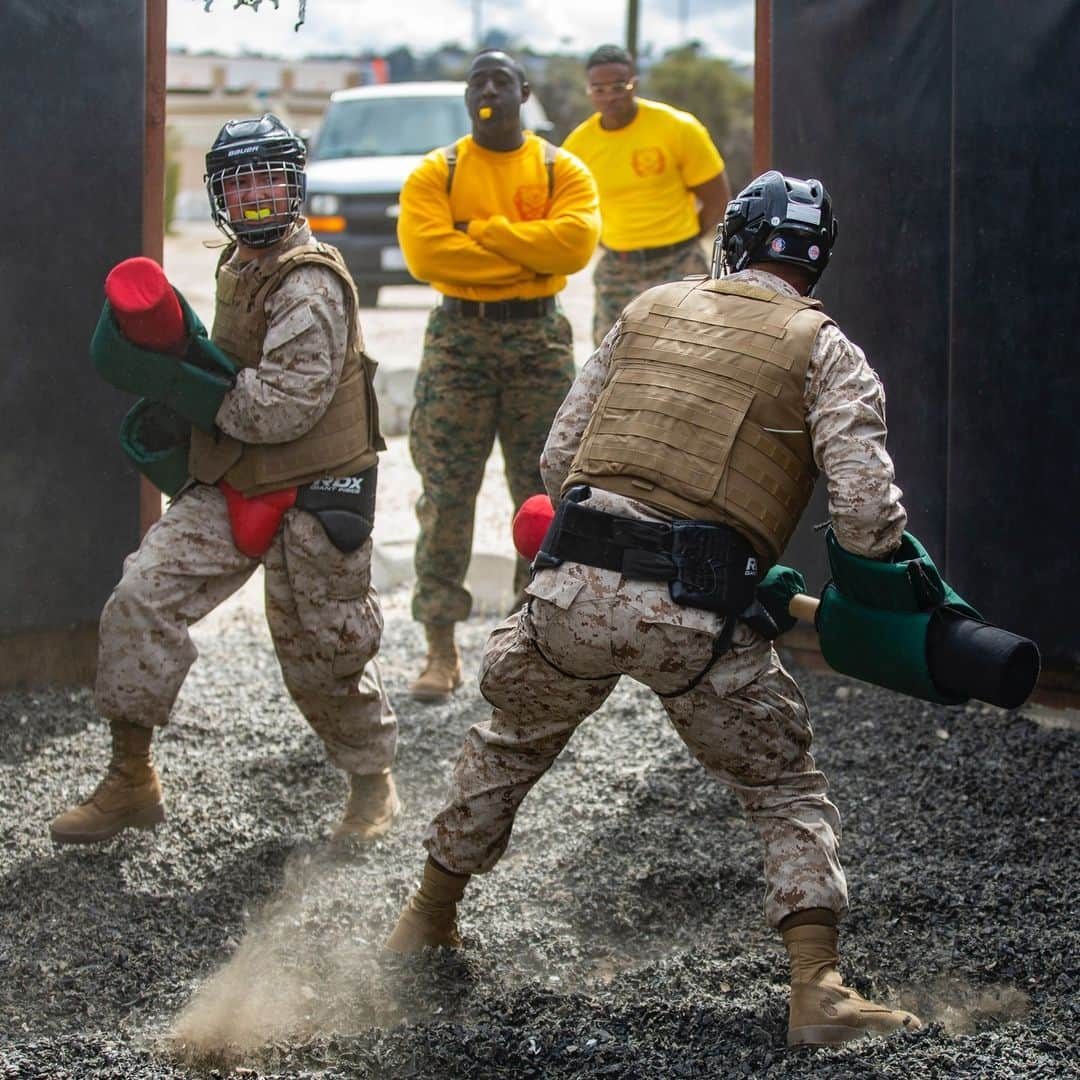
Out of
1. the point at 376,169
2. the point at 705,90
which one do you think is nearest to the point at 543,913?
the point at 376,169

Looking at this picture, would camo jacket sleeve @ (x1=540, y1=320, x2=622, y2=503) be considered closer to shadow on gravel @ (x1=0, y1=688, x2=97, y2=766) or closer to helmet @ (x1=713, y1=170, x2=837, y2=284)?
helmet @ (x1=713, y1=170, x2=837, y2=284)

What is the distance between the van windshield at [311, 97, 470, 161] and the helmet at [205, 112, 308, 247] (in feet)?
34.5

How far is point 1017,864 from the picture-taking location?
14.3 ft

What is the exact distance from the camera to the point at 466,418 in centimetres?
602

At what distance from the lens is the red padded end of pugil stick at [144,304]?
162 inches

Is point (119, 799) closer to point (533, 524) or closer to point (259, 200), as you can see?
point (533, 524)

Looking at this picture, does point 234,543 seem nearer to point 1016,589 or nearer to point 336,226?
point 1016,589

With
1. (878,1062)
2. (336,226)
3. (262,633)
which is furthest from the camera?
(336,226)

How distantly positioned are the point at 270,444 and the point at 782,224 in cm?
163

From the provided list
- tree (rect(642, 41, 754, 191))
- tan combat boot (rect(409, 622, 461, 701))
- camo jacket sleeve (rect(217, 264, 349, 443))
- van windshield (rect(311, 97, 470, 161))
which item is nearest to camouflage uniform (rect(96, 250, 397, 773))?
camo jacket sleeve (rect(217, 264, 349, 443))

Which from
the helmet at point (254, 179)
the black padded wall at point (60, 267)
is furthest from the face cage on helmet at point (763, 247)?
the black padded wall at point (60, 267)

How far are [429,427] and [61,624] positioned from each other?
156 cm

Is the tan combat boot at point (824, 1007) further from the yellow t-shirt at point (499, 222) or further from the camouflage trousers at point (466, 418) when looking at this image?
the yellow t-shirt at point (499, 222)

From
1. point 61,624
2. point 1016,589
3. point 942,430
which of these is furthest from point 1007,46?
point 61,624
